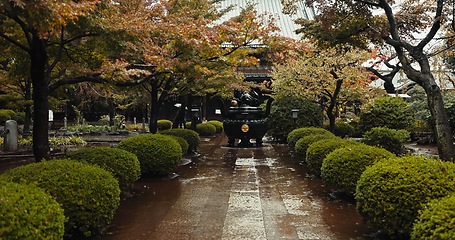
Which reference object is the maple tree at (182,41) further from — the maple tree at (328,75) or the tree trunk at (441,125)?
the tree trunk at (441,125)

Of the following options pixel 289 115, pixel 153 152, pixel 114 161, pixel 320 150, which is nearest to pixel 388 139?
pixel 320 150

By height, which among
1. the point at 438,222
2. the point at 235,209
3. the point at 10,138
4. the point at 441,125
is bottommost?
the point at 235,209

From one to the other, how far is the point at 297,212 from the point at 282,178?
10.6 ft

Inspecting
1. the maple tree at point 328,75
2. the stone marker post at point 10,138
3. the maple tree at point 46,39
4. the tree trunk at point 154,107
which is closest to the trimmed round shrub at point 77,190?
the maple tree at point 46,39

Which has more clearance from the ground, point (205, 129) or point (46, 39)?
point (46, 39)

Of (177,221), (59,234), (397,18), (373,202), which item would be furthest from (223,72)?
(59,234)

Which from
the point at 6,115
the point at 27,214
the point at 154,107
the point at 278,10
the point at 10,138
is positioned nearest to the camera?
the point at 27,214

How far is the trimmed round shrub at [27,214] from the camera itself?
9.98ft

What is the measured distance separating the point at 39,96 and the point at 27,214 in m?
4.14

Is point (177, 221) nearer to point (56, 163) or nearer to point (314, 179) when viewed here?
point (56, 163)

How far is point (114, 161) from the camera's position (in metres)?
6.49

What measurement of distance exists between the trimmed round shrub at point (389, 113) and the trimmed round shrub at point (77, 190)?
1234cm

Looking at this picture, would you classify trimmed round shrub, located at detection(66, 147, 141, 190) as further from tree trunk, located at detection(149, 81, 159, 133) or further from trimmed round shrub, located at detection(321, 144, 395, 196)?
tree trunk, located at detection(149, 81, 159, 133)

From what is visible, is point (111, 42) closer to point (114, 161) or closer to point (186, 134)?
→ point (114, 161)
